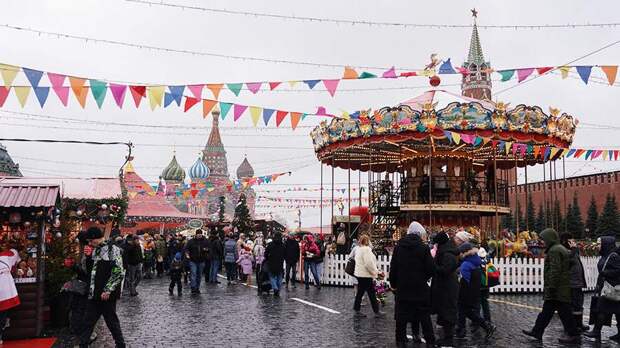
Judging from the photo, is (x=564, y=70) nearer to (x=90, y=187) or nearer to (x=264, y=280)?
(x=264, y=280)

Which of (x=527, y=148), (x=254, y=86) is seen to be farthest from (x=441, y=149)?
(x=254, y=86)

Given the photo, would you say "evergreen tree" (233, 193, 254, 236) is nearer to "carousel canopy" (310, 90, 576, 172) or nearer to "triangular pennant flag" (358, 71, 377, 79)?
"carousel canopy" (310, 90, 576, 172)

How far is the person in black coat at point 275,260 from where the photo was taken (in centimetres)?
1418

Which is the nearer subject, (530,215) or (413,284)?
(413,284)

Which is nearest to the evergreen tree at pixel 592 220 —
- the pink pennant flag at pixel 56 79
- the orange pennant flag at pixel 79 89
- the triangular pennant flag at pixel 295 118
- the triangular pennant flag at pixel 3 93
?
the triangular pennant flag at pixel 295 118

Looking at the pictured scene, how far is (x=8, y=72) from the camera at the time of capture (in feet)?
38.3

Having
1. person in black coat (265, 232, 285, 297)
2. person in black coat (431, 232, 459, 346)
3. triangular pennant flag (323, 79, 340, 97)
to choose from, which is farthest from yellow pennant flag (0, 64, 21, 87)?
person in black coat (431, 232, 459, 346)

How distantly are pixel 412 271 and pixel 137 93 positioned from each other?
8.63 m

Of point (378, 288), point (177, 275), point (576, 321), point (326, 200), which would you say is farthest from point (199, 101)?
point (326, 200)

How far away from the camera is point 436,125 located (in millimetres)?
19141

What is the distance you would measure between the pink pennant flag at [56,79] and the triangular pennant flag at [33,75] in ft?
1.19

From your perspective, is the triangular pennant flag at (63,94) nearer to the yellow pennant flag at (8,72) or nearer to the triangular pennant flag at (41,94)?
the triangular pennant flag at (41,94)

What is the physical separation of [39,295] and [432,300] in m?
5.65

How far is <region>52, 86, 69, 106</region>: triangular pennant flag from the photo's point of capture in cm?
1273
